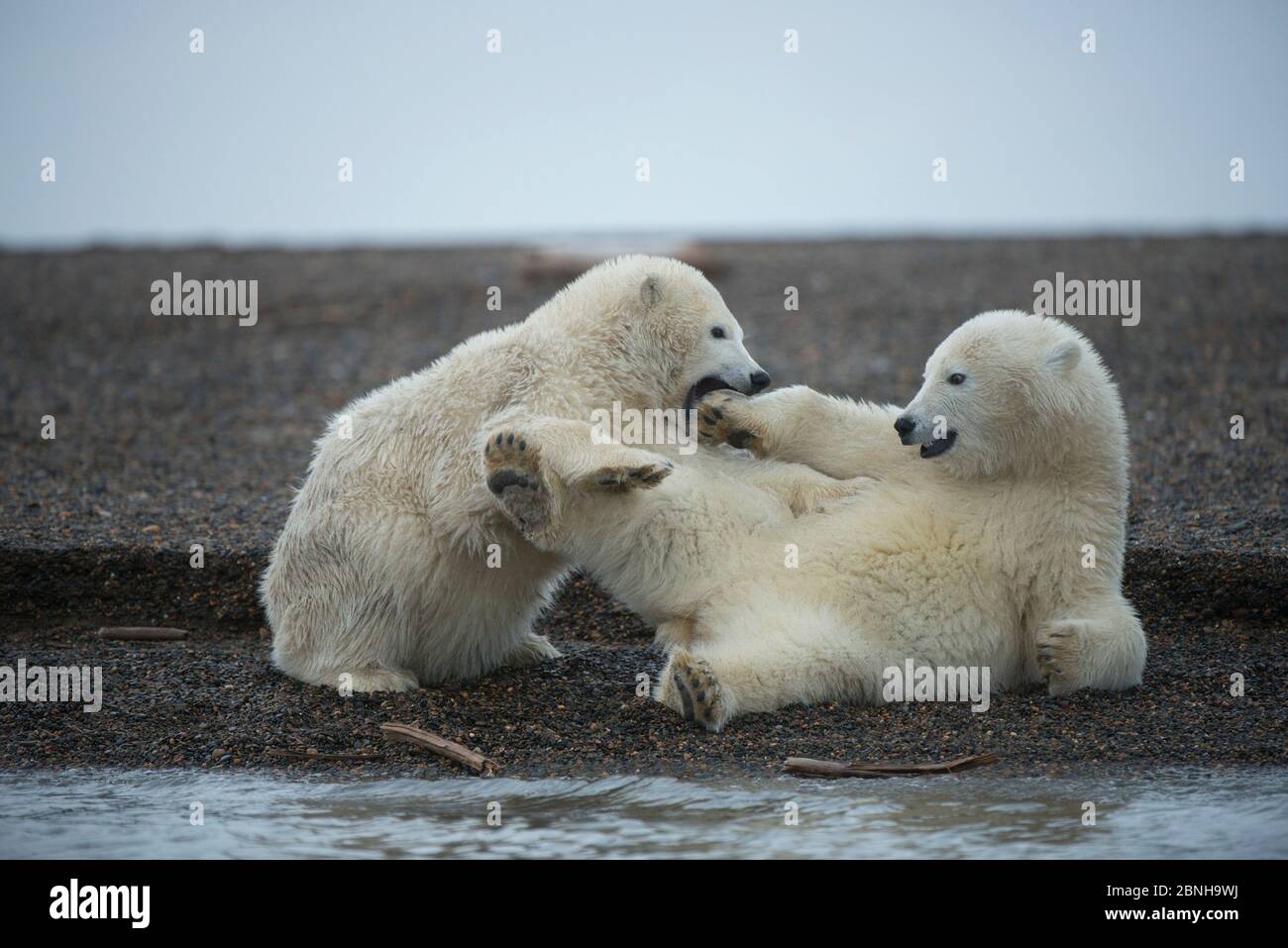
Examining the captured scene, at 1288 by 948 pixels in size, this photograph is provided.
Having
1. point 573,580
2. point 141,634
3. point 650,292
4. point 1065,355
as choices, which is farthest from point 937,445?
point 141,634

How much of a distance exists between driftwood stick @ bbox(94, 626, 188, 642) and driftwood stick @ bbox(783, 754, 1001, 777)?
3.51 m

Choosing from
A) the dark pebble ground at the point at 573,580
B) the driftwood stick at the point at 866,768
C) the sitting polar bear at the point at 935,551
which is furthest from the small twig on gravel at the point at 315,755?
the driftwood stick at the point at 866,768

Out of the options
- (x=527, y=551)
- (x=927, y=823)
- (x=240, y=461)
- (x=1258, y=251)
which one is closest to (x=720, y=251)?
(x=1258, y=251)

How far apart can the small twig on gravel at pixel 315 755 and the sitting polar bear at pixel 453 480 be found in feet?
1.60

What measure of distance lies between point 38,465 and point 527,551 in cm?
573

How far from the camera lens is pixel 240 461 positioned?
1057 cm

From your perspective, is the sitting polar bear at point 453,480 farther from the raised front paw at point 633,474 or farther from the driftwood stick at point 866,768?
the driftwood stick at point 866,768

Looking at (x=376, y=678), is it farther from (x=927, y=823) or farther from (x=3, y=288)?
(x=3, y=288)

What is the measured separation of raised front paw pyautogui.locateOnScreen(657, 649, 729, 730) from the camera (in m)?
5.41

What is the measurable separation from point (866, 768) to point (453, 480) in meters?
2.02

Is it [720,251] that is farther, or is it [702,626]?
[720,251]

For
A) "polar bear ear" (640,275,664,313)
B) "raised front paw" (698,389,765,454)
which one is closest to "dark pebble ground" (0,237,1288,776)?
"raised front paw" (698,389,765,454)

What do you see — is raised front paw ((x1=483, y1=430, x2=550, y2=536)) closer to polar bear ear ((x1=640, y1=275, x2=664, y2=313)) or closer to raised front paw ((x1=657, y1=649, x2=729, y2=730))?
raised front paw ((x1=657, y1=649, x2=729, y2=730))

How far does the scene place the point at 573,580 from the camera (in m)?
7.91
